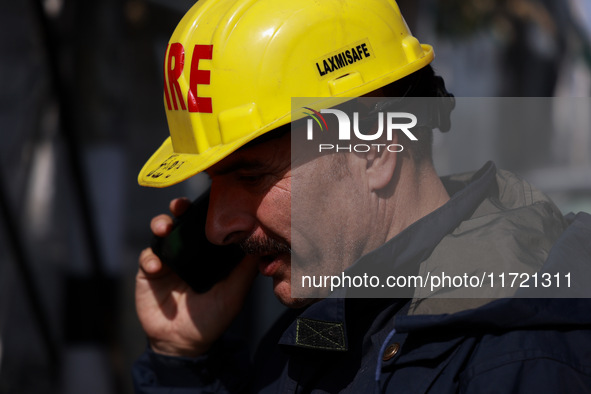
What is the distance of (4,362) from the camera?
4.06 metres

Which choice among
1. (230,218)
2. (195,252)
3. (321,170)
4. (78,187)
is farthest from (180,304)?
(78,187)

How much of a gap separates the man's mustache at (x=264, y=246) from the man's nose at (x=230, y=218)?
2 cm

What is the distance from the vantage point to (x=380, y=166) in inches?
72.4

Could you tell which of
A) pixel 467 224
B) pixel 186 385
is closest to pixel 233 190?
pixel 467 224

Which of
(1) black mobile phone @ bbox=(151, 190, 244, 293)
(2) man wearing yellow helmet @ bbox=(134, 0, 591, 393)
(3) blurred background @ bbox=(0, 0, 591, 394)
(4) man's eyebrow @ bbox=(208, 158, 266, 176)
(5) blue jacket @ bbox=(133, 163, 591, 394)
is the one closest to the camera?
(5) blue jacket @ bbox=(133, 163, 591, 394)

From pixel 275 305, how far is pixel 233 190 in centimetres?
342

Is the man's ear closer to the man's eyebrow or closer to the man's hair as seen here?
the man's hair

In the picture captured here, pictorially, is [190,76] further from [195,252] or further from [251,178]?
[195,252]

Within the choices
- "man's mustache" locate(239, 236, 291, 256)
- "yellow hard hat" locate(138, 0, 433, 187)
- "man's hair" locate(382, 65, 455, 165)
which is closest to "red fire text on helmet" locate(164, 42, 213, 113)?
"yellow hard hat" locate(138, 0, 433, 187)

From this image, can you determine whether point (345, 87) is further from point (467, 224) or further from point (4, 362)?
point (4, 362)

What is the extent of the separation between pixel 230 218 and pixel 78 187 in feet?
11.4

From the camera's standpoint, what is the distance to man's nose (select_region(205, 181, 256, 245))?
1857 mm

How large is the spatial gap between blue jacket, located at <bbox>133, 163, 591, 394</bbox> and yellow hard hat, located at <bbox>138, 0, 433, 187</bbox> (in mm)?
457

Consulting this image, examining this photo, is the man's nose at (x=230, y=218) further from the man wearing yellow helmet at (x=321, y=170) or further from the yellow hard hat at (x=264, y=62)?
the yellow hard hat at (x=264, y=62)
